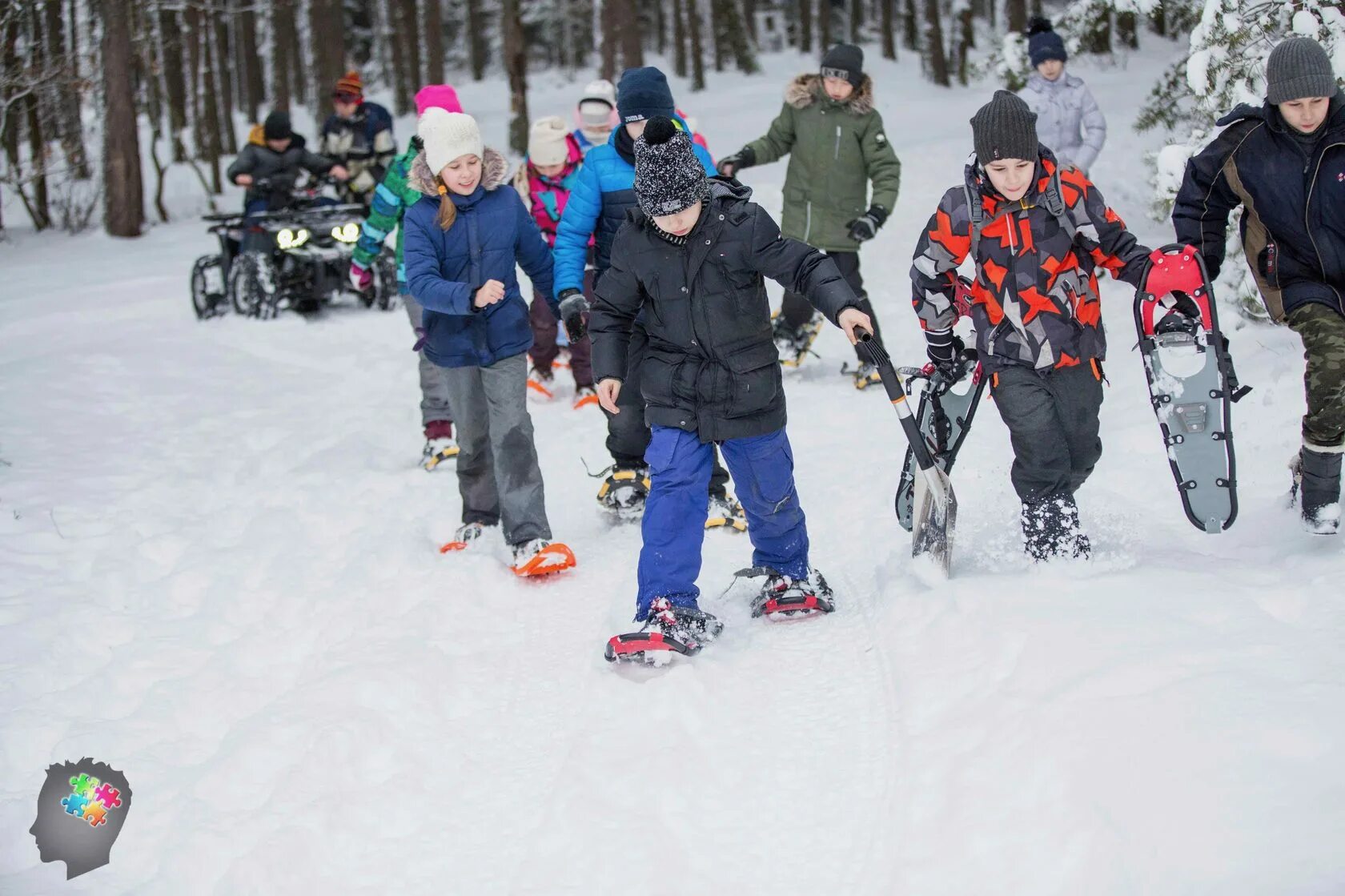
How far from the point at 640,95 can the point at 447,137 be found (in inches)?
42.1

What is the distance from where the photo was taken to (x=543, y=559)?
18.4ft

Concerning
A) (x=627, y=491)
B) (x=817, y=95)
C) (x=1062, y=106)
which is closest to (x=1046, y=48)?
(x=1062, y=106)

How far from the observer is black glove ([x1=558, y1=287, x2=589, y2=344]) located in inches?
210

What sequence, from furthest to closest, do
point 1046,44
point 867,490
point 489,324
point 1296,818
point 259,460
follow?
point 1046,44 → point 259,460 → point 867,490 → point 489,324 → point 1296,818

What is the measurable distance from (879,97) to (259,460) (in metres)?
22.0

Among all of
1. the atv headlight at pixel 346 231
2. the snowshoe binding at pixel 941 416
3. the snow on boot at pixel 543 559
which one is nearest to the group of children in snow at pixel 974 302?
the snowshoe binding at pixel 941 416

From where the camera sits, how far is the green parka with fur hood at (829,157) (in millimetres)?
8445

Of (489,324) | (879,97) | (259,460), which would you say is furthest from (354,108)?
(879,97)

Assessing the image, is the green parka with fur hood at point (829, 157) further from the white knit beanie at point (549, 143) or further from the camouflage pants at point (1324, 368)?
the camouflage pants at point (1324, 368)

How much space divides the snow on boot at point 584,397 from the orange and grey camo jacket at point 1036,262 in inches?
187

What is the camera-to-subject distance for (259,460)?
8234 millimetres

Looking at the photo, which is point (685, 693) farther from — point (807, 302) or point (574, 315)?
point (807, 302)

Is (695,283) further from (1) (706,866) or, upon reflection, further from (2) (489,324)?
(1) (706,866)

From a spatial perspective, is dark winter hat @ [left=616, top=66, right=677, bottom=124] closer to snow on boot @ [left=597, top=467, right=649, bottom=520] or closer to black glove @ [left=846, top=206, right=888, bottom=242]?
snow on boot @ [left=597, top=467, right=649, bottom=520]
